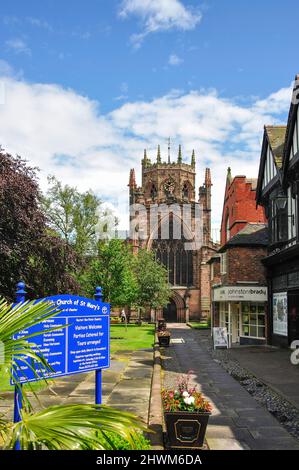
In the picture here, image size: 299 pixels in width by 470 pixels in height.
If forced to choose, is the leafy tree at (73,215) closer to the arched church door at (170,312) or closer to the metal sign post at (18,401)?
the arched church door at (170,312)

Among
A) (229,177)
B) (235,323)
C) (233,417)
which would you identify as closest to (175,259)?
(229,177)

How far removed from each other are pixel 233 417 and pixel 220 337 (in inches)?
584

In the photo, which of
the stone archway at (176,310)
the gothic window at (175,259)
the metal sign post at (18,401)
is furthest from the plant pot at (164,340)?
the gothic window at (175,259)

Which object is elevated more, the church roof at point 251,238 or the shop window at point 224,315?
the church roof at point 251,238

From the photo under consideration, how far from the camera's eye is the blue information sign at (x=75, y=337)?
662cm

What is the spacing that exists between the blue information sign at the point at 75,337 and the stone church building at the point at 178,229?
5267 centimetres

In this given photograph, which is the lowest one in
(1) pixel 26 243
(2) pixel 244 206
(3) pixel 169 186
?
(1) pixel 26 243

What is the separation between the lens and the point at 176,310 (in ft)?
209

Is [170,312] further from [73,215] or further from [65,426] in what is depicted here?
[65,426]

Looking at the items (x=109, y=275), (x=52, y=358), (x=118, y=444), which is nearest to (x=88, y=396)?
(x=52, y=358)

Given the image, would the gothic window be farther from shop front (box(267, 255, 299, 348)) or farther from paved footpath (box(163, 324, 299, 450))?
paved footpath (box(163, 324, 299, 450))

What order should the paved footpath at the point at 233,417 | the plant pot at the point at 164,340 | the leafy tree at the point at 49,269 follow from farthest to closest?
1. the plant pot at the point at 164,340
2. the leafy tree at the point at 49,269
3. the paved footpath at the point at 233,417

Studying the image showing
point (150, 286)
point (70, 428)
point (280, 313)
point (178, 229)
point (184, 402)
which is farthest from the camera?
point (178, 229)

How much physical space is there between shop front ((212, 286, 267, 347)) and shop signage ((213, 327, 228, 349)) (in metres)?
1.36
